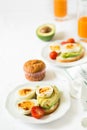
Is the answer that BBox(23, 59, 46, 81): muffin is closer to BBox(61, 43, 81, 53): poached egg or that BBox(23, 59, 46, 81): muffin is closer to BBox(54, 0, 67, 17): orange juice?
BBox(61, 43, 81, 53): poached egg

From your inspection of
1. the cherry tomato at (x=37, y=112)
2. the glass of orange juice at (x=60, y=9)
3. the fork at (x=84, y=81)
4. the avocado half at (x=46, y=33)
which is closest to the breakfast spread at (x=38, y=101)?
the cherry tomato at (x=37, y=112)

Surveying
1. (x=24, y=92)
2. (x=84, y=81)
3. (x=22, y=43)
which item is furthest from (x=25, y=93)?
(x=22, y=43)

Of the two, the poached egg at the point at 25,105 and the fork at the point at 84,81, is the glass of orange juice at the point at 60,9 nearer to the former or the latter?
the fork at the point at 84,81

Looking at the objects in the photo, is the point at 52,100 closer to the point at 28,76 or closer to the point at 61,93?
the point at 61,93

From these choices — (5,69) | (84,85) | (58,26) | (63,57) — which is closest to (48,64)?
(63,57)

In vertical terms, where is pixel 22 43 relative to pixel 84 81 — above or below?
below

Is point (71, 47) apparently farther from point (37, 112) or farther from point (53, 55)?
point (37, 112)
